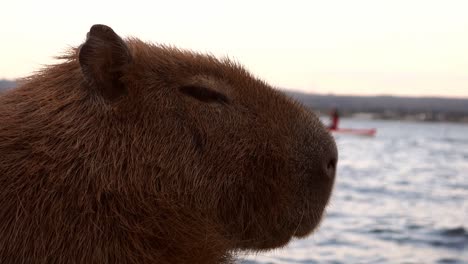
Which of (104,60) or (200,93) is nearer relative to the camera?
(104,60)

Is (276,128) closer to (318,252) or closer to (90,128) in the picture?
(90,128)

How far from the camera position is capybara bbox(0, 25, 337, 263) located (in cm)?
280

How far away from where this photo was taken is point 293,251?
9.34 meters

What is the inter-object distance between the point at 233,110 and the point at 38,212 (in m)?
1.03

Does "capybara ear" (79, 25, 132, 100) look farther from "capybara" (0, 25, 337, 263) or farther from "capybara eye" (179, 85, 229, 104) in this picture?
"capybara eye" (179, 85, 229, 104)

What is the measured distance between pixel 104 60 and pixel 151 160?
0.47 meters

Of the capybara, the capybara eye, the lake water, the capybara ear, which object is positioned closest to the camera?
the capybara

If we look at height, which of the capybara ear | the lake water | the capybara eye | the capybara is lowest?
the lake water

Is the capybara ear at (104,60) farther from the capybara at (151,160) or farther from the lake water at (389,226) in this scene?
the lake water at (389,226)

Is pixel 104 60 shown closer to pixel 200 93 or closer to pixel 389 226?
pixel 200 93

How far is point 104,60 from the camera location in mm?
3059

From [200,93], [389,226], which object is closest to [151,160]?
[200,93]

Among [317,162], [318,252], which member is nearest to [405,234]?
[318,252]

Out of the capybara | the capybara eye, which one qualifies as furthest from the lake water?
the capybara eye
